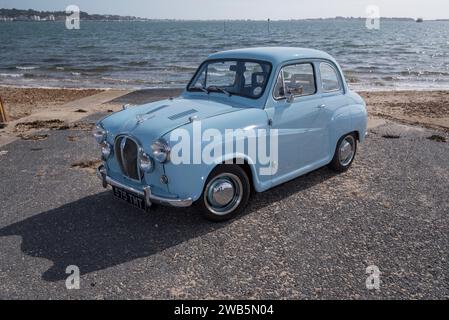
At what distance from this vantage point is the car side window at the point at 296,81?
481cm

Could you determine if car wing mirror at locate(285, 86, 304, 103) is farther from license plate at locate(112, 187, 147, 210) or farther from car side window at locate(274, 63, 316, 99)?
license plate at locate(112, 187, 147, 210)

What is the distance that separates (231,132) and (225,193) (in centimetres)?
71

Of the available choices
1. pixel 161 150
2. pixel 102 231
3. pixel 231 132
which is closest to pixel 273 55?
pixel 231 132

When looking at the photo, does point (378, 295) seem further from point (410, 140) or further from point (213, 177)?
point (410, 140)

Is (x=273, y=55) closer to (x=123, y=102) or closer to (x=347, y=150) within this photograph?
(x=347, y=150)

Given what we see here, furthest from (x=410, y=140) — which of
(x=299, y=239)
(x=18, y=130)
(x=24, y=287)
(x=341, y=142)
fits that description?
(x=18, y=130)

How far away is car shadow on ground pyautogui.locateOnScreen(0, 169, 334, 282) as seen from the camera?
387 cm

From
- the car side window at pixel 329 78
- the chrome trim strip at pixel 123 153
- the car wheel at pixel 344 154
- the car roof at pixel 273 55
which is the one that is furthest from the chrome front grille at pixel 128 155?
the car wheel at pixel 344 154

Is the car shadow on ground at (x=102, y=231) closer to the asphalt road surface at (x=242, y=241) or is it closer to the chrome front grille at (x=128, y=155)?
the asphalt road surface at (x=242, y=241)

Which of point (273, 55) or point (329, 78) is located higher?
point (273, 55)

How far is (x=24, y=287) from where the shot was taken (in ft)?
11.3

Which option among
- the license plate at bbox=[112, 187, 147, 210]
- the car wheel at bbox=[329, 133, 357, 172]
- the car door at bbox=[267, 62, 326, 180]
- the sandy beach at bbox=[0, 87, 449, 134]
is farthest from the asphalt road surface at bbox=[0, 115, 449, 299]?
the sandy beach at bbox=[0, 87, 449, 134]

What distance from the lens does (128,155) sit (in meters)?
4.31

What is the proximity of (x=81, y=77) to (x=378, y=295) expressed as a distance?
2144 cm
